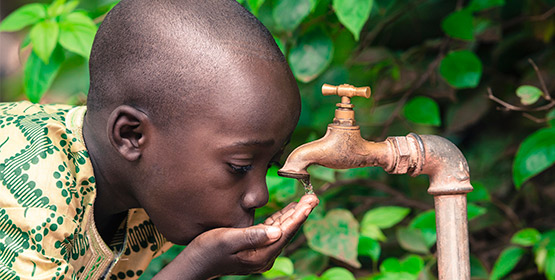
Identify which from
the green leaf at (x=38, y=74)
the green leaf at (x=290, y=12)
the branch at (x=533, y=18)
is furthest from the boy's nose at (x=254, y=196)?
the branch at (x=533, y=18)

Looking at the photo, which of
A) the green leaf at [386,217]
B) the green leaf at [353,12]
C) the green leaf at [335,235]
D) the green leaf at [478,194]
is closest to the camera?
the green leaf at [353,12]

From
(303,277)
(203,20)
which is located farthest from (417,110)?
(203,20)

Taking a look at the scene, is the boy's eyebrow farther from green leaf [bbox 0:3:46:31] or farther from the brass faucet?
green leaf [bbox 0:3:46:31]

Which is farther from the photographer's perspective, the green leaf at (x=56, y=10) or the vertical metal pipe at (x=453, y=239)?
the green leaf at (x=56, y=10)

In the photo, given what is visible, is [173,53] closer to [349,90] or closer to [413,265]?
[349,90]

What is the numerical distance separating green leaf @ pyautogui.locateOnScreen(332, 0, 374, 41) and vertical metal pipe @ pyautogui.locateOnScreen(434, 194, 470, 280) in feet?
1.62

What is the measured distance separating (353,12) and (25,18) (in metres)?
0.80

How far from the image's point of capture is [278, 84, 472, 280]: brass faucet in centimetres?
113

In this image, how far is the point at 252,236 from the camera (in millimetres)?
1130

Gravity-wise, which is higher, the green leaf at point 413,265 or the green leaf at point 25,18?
the green leaf at point 25,18

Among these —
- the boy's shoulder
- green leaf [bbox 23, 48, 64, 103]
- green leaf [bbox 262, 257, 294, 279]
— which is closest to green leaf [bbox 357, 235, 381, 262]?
green leaf [bbox 262, 257, 294, 279]

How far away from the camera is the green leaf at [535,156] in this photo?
1570 millimetres

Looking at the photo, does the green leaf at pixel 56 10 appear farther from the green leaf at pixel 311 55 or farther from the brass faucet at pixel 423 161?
the brass faucet at pixel 423 161

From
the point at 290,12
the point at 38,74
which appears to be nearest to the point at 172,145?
the point at 290,12
